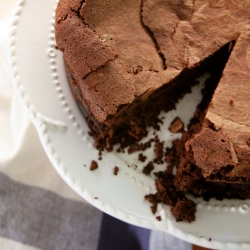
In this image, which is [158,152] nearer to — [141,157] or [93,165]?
[141,157]

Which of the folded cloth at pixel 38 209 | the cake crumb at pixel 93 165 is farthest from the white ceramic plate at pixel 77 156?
the folded cloth at pixel 38 209

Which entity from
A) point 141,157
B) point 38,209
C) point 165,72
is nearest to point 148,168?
point 141,157

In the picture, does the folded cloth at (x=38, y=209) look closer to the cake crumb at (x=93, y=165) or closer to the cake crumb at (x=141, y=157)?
the cake crumb at (x=93, y=165)

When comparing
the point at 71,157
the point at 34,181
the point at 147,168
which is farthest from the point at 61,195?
the point at 147,168

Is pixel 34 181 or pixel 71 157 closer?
pixel 71 157

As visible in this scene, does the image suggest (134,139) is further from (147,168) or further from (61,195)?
(61,195)

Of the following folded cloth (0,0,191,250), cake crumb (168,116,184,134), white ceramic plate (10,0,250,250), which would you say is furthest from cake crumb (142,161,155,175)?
folded cloth (0,0,191,250)
